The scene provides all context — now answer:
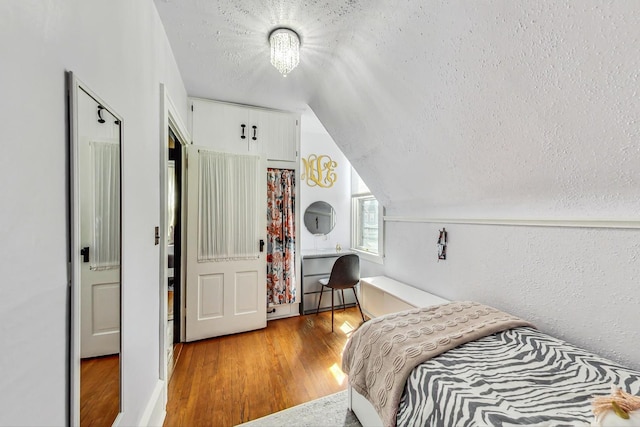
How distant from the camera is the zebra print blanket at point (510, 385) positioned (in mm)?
849

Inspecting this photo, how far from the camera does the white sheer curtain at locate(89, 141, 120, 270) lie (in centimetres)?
83

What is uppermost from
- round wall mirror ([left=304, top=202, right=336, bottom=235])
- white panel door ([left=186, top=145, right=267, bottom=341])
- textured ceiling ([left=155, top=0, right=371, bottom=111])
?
textured ceiling ([left=155, top=0, right=371, bottom=111])

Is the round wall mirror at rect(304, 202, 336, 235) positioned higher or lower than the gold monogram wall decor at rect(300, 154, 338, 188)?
lower

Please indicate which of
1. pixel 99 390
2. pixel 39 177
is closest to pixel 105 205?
pixel 39 177

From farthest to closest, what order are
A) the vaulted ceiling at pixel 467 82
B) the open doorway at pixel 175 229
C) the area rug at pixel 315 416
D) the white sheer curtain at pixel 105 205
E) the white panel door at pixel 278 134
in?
the white panel door at pixel 278 134 → the open doorway at pixel 175 229 → the area rug at pixel 315 416 → the vaulted ceiling at pixel 467 82 → the white sheer curtain at pixel 105 205

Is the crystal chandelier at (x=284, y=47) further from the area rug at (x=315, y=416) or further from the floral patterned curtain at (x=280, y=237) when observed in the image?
the area rug at (x=315, y=416)

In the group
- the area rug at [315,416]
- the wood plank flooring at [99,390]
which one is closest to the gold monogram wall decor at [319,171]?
the area rug at [315,416]

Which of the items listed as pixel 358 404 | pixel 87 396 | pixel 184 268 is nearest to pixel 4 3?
pixel 87 396

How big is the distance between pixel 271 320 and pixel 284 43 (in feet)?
8.99

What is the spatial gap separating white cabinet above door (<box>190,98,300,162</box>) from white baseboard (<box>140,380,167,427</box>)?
6.78 feet

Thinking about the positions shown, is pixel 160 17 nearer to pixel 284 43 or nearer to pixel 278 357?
pixel 284 43

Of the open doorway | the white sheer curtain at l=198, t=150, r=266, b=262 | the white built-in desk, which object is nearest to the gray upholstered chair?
the white built-in desk

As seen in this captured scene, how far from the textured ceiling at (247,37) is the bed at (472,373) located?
1.81m

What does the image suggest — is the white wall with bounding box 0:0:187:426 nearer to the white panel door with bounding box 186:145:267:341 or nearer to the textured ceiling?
the textured ceiling
